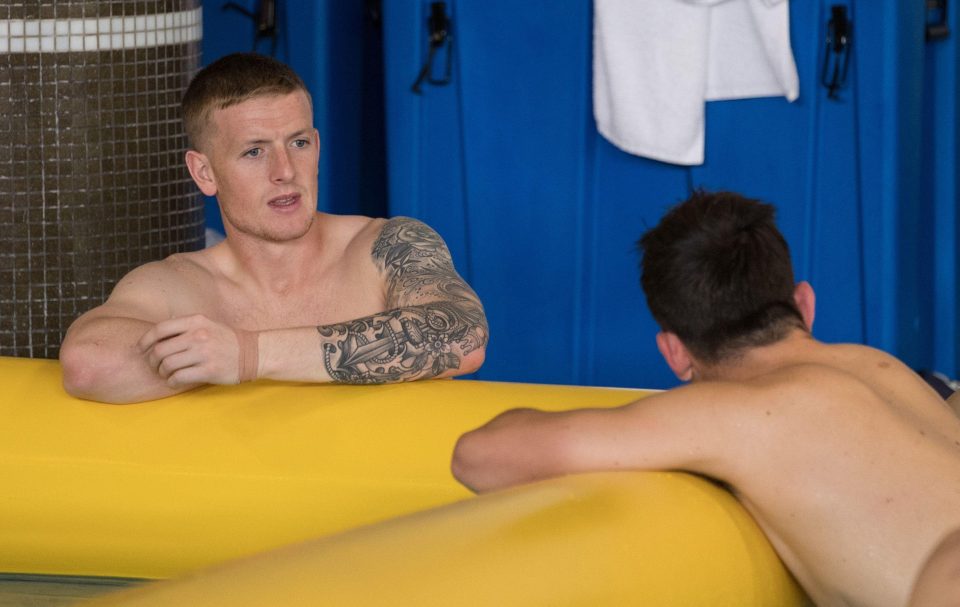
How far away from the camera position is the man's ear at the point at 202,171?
2.50 metres

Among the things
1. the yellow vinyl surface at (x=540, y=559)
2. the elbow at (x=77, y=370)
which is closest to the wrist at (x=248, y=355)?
the elbow at (x=77, y=370)

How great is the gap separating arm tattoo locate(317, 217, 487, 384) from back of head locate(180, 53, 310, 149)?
1.35 ft

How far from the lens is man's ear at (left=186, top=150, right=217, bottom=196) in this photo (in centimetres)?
250

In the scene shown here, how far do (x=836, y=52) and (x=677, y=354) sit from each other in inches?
55.7

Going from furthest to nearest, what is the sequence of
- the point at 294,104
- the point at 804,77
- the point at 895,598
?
the point at 804,77 < the point at 294,104 < the point at 895,598

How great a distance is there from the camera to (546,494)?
169 centimetres

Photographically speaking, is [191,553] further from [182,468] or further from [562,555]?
[562,555]

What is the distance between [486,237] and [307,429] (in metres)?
1.32

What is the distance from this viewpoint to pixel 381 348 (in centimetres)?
223

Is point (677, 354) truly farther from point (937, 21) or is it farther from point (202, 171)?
point (937, 21)

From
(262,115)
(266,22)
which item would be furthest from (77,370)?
(266,22)

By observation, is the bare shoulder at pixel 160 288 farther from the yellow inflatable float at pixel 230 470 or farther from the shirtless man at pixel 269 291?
the yellow inflatable float at pixel 230 470

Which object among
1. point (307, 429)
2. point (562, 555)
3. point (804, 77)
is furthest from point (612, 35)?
point (562, 555)

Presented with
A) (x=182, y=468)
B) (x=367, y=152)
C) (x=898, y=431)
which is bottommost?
(x=182, y=468)
